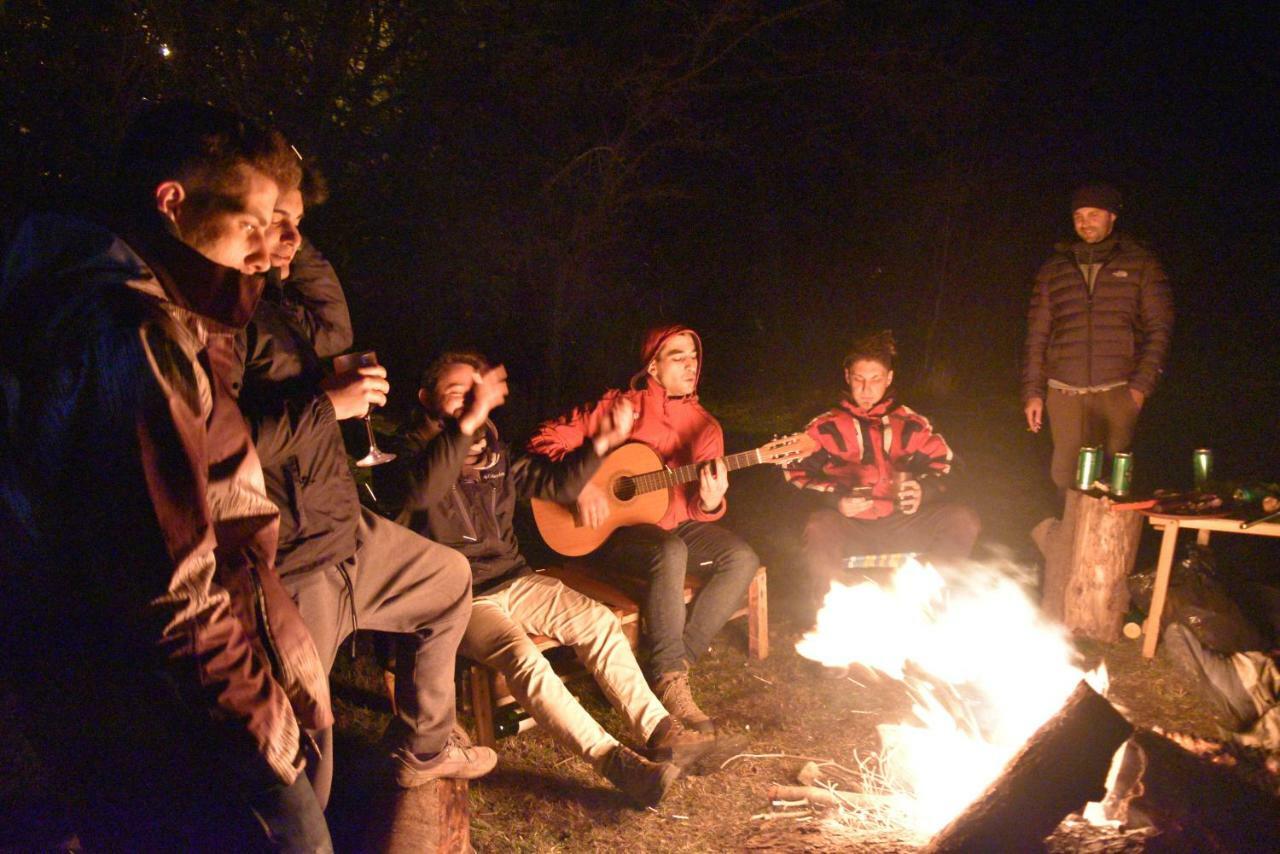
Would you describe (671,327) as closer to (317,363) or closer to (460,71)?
(317,363)

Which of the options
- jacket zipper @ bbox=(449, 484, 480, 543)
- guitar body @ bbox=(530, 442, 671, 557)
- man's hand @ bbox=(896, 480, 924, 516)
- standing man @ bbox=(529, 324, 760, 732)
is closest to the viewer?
jacket zipper @ bbox=(449, 484, 480, 543)

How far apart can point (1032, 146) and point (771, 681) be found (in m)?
12.1

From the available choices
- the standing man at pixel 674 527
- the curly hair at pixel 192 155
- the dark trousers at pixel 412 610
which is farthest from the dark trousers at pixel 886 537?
the curly hair at pixel 192 155

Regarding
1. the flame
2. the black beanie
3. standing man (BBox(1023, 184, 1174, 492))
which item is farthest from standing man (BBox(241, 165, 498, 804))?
the black beanie

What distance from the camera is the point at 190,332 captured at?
166 centimetres

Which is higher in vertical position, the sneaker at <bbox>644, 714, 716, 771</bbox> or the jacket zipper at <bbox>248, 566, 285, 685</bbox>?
the jacket zipper at <bbox>248, 566, 285, 685</bbox>

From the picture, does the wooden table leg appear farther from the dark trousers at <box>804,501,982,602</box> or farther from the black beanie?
the black beanie

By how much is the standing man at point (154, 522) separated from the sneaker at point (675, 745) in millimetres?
1916

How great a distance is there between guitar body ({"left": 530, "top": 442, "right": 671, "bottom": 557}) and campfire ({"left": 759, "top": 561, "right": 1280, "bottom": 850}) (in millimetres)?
1332

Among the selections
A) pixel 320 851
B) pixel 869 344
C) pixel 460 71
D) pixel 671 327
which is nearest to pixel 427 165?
pixel 460 71

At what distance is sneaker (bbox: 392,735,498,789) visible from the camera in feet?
10.1

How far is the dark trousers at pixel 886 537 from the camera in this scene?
4.91 meters

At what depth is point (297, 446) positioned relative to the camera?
2.39 meters

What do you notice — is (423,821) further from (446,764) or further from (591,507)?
(591,507)
